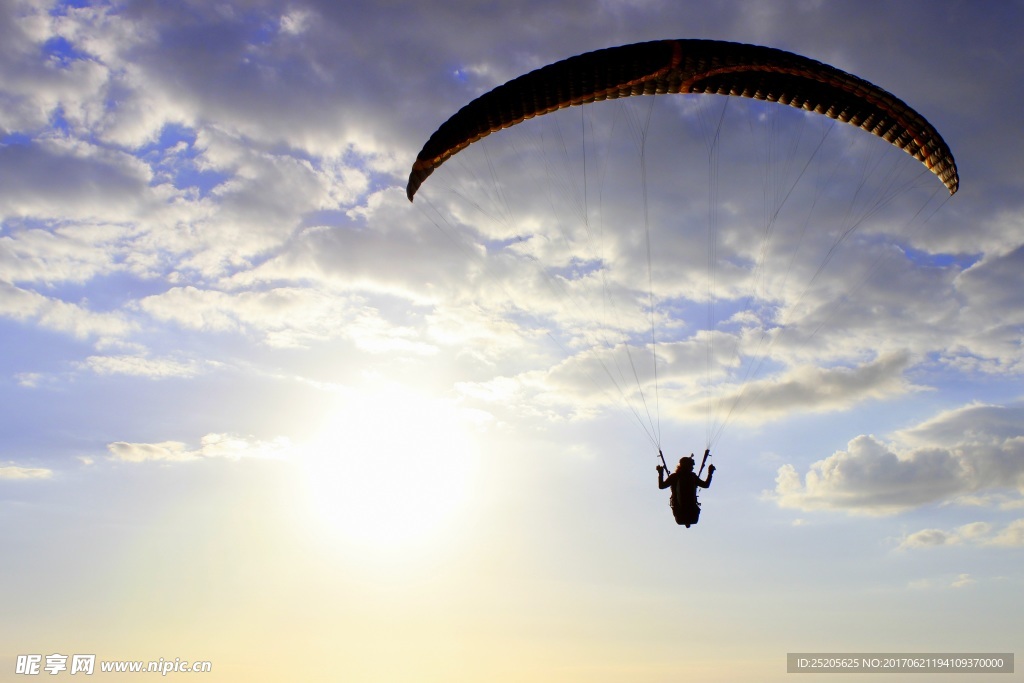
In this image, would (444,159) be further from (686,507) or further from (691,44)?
(686,507)

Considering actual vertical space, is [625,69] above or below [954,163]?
above

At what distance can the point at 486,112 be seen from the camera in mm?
22719

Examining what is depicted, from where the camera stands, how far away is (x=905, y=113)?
22.0 meters

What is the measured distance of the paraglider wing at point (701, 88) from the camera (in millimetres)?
21328

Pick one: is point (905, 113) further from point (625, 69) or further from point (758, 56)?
point (625, 69)

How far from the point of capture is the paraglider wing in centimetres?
2133

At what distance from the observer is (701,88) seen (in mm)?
22750

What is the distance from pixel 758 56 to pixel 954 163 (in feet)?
19.3

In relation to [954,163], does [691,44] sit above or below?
above

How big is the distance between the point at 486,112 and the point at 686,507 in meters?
11.0

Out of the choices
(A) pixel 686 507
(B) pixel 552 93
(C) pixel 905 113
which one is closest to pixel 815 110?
(C) pixel 905 113

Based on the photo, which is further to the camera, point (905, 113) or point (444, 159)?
point (444, 159)

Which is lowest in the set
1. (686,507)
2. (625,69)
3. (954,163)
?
(686,507)

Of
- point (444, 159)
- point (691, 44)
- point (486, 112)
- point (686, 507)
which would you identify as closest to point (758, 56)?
point (691, 44)
